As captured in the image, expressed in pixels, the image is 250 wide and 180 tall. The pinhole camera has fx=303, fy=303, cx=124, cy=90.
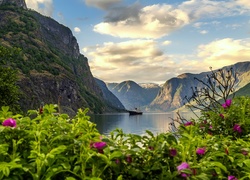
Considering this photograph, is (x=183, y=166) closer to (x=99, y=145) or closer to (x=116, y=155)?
(x=116, y=155)

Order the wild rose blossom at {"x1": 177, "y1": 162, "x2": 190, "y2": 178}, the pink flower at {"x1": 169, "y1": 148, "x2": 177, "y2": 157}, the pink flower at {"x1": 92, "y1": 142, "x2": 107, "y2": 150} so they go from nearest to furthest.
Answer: the wild rose blossom at {"x1": 177, "y1": 162, "x2": 190, "y2": 178} → the pink flower at {"x1": 92, "y1": 142, "x2": 107, "y2": 150} → the pink flower at {"x1": 169, "y1": 148, "x2": 177, "y2": 157}

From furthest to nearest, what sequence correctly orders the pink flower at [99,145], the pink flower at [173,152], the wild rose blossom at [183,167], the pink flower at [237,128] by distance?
the pink flower at [237,128] → the pink flower at [173,152] → the pink flower at [99,145] → the wild rose blossom at [183,167]

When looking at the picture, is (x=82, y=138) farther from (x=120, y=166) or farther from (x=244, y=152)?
(x=244, y=152)

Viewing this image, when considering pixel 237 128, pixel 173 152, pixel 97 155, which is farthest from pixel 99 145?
pixel 237 128

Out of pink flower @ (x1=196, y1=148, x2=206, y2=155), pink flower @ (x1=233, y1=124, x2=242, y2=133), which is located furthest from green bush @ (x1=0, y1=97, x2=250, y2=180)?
pink flower @ (x1=233, y1=124, x2=242, y2=133)

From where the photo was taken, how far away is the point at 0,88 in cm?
2850

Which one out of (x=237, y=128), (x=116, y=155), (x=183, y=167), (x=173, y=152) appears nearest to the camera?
(x=116, y=155)

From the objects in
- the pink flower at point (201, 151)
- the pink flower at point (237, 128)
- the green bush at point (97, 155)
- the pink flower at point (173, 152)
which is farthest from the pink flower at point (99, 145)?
the pink flower at point (237, 128)

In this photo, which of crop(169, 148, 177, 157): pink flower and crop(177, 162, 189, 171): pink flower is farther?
crop(169, 148, 177, 157): pink flower

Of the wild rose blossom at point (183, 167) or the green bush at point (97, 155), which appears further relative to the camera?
the wild rose blossom at point (183, 167)

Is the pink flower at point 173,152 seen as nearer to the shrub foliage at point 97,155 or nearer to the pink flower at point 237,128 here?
the shrub foliage at point 97,155

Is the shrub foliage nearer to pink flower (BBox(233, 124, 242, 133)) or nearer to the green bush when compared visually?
the green bush

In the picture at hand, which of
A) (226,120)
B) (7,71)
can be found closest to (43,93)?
(7,71)

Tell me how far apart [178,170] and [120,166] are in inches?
23.6
